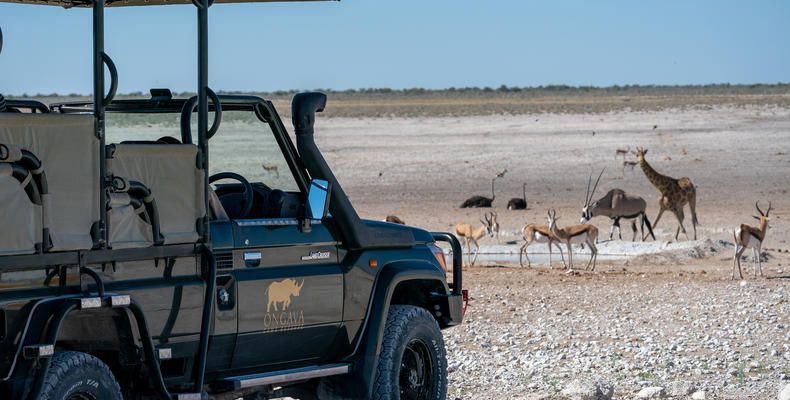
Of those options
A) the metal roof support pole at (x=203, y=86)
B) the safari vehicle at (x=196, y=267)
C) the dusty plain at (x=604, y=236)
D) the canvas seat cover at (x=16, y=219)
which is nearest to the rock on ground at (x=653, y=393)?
the dusty plain at (x=604, y=236)

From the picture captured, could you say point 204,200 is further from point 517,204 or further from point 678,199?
point 517,204

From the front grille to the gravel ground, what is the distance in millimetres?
3551

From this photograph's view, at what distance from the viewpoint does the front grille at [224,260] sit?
6213 millimetres

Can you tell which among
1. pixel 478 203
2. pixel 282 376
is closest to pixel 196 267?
pixel 282 376

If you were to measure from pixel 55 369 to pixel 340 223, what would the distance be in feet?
7.52

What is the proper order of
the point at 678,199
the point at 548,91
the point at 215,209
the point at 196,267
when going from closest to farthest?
the point at 196,267 → the point at 215,209 → the point at 678,199 → the point at 548,91

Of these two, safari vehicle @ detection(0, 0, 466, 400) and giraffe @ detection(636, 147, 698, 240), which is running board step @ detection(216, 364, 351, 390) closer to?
safari vehicle @ detection(0, 0, 466, 400)

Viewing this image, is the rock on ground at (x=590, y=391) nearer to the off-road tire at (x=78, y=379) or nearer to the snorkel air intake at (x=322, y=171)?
the snorkel air intake at (x=322, y=171)

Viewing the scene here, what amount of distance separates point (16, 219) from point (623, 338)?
27.7ft

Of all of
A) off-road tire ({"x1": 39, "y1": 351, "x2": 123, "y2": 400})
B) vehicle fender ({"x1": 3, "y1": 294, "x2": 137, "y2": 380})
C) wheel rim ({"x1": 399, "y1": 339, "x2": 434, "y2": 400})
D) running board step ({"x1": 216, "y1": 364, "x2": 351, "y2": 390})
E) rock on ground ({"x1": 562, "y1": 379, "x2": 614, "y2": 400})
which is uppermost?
vehicle fender ({"x1": 3, "y1": 294, "x2": 137, "y2": 380})

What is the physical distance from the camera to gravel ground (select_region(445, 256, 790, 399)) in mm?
9969

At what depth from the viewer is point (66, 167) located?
17.4 feet

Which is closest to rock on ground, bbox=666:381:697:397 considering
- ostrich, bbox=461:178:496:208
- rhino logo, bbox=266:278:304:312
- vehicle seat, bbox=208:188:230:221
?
rhino logo, bbox=266:278:304:312

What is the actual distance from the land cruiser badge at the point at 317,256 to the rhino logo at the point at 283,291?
16 centimetres
